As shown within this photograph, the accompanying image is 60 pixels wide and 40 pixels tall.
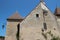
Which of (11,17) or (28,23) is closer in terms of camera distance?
(28,23)

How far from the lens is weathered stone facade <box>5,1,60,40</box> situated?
120 feet

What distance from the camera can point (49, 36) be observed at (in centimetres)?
3675

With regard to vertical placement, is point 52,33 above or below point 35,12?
below

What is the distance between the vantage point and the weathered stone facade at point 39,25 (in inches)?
1439

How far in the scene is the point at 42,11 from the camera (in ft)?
127

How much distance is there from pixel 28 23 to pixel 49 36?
440 cm

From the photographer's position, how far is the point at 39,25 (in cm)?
3728

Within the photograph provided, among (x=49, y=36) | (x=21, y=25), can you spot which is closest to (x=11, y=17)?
(x=21, y=25)

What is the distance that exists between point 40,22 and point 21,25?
11.4ft

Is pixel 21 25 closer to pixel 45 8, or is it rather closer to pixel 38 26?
pixel 38 26

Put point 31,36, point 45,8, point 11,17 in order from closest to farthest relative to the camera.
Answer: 1. point 31,36
2. point 45,8
3. point 11,17

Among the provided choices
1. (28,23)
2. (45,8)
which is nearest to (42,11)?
(45,8)

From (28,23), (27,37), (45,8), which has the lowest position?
(27,37)

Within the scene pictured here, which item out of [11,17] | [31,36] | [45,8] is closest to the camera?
[31,36]
